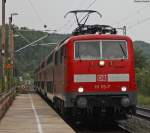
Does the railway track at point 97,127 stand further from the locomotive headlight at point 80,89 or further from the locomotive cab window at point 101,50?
the locomotive cab window at point 101,50

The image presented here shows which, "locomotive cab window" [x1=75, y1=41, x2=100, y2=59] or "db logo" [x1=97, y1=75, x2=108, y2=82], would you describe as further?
"locomotive cab window" [x1=75, y1=41, x2=100, y2=59]

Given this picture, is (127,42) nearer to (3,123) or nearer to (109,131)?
(109,131)

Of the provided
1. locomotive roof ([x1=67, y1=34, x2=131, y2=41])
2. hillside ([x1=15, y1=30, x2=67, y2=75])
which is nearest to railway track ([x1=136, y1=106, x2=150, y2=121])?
locomotive roof ([x1=67, y1=34, x2=131, y2=41])

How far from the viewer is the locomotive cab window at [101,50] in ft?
66.5

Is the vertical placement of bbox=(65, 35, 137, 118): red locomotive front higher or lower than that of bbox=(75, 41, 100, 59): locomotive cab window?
lower

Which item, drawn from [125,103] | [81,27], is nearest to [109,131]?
[125,103]

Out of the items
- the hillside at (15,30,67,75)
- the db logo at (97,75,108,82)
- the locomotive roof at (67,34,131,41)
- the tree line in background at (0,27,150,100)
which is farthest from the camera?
the hillside at (15,30,67,75)

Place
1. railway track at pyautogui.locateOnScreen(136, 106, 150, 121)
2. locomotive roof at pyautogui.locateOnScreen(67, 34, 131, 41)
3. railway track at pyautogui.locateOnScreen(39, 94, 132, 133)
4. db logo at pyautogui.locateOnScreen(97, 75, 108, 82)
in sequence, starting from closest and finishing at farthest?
db logo at pyautogui.locateOnScreen(97, 75, 108, 82) < railway track at pyautogui.locateOnScreen(39, 94, 132, 133) < locomotive roof at pyautogui.locateOnScreen(67, 34, 131, 41) < railway track at pyautogui.locateOnScreen(136, 106, 150, 121)

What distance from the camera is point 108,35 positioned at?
20.5 meters

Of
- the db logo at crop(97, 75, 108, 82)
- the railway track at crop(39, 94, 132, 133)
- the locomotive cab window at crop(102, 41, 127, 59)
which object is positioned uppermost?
the locomotive cab window at crop(102, 41, 127, 59)

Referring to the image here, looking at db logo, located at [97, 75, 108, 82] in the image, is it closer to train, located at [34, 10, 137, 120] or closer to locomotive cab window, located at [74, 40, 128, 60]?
train, located at [34, 10, 137, 120]

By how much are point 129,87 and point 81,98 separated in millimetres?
1607

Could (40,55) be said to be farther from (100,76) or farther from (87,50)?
(100,76)

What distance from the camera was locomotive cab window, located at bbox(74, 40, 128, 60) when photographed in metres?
20.3
